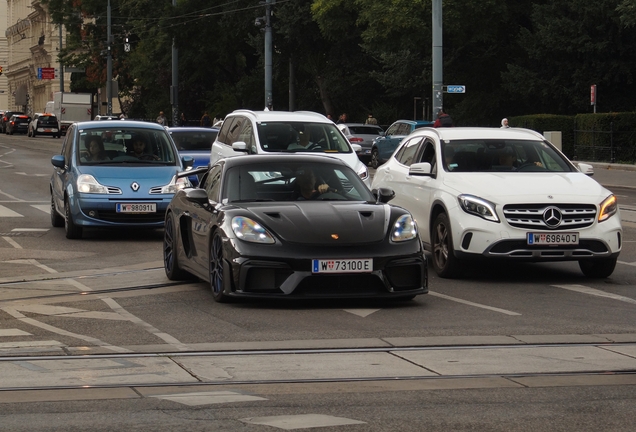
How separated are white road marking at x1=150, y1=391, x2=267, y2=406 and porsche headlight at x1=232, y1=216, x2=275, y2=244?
3.64m

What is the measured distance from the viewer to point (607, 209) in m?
13.1

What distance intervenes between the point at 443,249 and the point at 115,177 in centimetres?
598

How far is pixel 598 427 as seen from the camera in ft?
21.3

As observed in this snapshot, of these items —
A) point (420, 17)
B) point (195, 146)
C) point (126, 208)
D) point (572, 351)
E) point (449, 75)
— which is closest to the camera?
point (572, 351)

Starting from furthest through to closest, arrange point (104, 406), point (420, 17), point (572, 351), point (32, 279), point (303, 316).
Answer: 1. point (420, 17)
2. point (32, 279)
3. point (303, 316)
4. point (572, 351)
5. point (104, 406)

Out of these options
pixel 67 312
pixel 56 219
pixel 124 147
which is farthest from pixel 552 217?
pixel 56 219

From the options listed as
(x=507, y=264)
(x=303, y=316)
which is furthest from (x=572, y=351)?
(x=507, y=264)

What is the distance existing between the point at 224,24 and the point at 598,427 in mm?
64481

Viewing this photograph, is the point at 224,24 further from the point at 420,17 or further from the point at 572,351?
the point at 572,351

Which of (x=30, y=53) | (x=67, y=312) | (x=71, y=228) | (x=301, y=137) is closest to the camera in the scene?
(x=67, y=312)

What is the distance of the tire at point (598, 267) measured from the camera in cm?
1333

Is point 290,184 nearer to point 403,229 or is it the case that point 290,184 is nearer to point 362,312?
point 403,229

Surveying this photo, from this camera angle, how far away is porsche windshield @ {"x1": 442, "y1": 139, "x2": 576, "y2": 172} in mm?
14109

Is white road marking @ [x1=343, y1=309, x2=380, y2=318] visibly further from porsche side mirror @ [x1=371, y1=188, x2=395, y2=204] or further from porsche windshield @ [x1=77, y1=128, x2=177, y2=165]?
porsche windshield @ [x1=77, y1=128, x2=177, y2=165]
